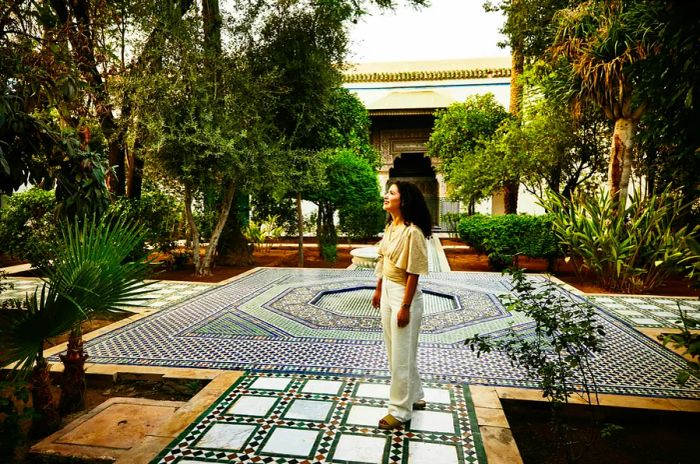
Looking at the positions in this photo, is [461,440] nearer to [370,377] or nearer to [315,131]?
[370,377]

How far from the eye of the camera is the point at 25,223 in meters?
8.20

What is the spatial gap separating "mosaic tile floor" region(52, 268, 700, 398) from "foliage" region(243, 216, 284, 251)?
17.0 ft

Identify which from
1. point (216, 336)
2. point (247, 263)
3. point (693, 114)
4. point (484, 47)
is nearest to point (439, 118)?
point (484, 47)

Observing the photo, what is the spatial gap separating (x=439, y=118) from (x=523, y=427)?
12751mm

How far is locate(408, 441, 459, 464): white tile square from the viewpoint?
219 centimetres

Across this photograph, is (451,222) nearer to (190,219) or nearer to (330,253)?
(330,253)

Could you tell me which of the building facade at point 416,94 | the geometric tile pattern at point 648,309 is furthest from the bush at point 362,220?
the geometric tile pattern at point 648,309

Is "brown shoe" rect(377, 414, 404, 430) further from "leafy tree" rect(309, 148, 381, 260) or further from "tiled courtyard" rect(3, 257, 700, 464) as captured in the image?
"leafy tree" rect(309, 148, 381, 260)

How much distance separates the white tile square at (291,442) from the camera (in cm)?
229

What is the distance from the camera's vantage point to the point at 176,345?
4035 millimetres

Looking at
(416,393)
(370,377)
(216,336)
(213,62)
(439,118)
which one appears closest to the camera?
(416,393)

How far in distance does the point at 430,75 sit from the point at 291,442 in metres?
16.1

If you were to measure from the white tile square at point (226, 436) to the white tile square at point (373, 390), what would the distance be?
82 centimetres

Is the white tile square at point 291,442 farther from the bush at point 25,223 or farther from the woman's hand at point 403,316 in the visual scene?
the bush at point 25,223
